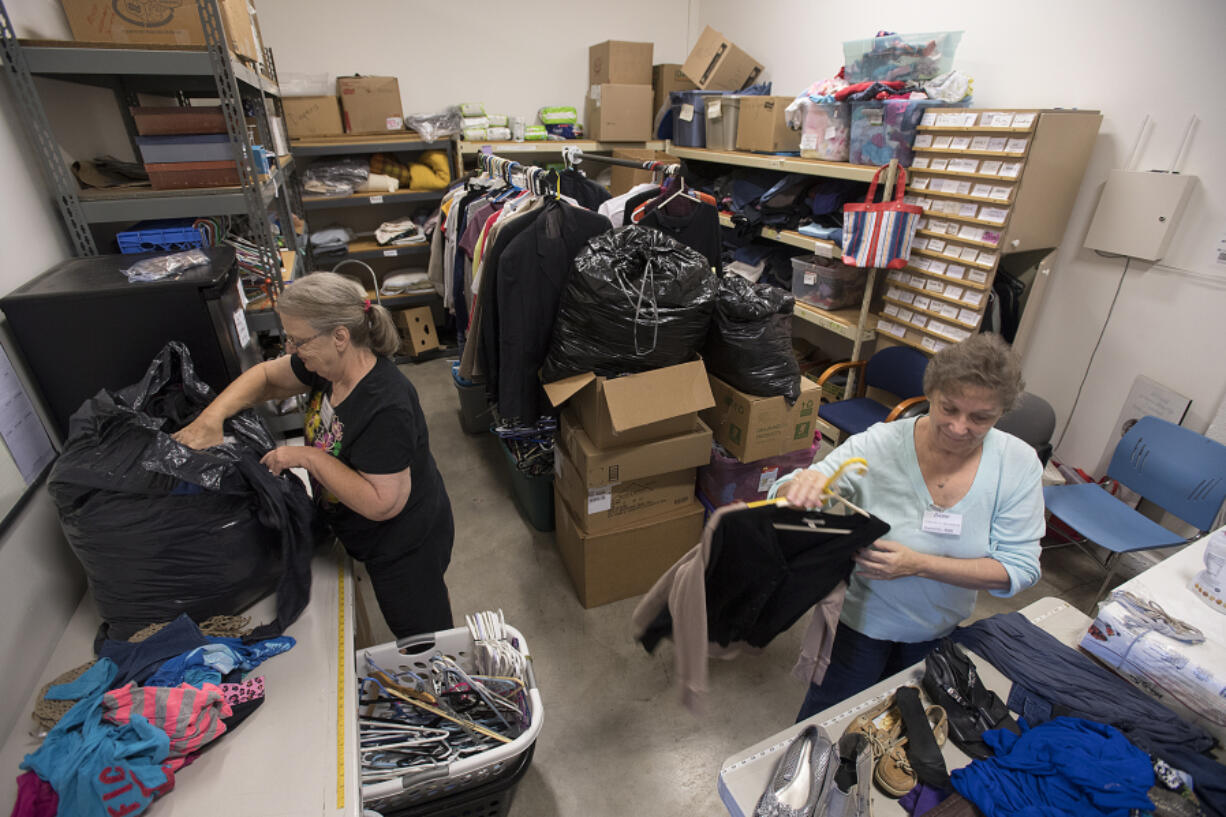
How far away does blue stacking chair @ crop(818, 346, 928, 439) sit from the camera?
3088 mm

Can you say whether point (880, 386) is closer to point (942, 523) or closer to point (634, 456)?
point (634, 456)

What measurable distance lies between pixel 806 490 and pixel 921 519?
31cm

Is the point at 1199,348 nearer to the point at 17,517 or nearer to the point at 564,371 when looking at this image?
the point at 564,371

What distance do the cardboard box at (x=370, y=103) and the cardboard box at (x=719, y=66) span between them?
2.40m

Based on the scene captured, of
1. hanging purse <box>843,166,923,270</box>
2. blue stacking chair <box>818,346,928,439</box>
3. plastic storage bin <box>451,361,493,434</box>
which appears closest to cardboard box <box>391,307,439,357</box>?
plastic storage bin <box>451,361,493,434</box>

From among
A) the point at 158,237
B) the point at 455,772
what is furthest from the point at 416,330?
the point at 455,772

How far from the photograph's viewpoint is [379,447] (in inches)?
53.7

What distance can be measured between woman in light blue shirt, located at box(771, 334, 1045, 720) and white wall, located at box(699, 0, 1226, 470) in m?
1.98

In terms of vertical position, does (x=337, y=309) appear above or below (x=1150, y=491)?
above

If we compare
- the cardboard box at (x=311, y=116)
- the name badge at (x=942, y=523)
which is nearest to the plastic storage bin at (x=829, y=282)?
the name badge at (x=942, y=523)

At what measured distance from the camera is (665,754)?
6.48 feet

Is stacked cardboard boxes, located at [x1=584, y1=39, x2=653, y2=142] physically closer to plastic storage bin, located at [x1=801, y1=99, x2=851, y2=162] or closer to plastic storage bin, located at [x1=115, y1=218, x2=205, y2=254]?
plastic storage bin, located at [x1=801, y1=99, x2=851, y2=162]

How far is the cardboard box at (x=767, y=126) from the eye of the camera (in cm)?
376

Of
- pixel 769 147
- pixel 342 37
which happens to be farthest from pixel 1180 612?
pixel 342 37
